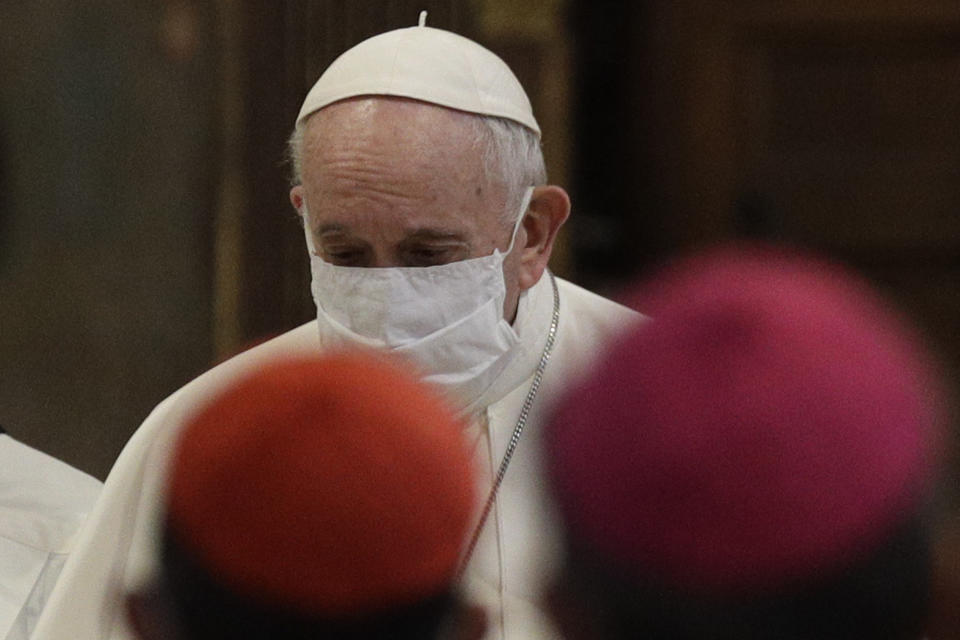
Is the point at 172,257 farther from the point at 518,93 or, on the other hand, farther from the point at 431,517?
the point at 431,517

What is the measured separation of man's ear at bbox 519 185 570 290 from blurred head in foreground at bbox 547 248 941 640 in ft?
6.03

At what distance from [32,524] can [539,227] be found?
97 centimetres

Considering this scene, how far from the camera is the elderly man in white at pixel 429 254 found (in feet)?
6.73

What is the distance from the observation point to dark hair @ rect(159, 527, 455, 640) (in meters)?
0.53

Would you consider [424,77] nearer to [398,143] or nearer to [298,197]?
[398,143]

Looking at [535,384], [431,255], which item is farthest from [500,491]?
[431,255]

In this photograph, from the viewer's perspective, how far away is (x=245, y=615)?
528mm

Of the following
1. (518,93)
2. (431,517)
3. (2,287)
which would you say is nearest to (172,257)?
(2,287)

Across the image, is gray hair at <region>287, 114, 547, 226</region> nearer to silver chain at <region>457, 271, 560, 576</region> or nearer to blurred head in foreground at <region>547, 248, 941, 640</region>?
silver chain at <region>457, 271, 560, 576</region>

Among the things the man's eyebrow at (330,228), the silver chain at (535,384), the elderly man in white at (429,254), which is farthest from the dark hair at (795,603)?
the man's eyebrow at (330,228)

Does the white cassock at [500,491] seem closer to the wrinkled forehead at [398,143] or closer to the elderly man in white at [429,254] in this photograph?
the elderly man in white at [429,254]

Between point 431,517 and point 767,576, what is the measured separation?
4.8 inches

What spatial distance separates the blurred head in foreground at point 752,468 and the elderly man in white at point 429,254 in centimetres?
137

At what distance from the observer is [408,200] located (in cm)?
215
